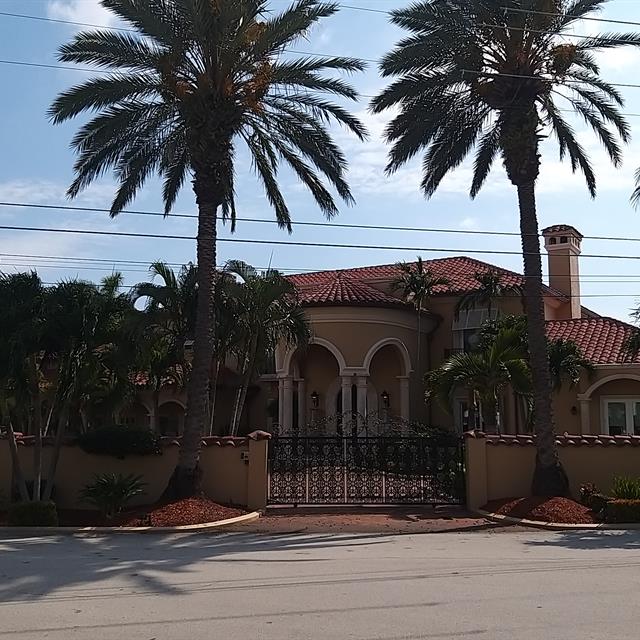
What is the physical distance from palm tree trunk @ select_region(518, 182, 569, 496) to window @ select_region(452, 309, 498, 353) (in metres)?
14.4

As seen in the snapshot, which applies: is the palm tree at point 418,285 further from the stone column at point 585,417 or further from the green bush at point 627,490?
the green bush at point 627,490

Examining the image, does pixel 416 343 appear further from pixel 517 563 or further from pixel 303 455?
pixel 517 563

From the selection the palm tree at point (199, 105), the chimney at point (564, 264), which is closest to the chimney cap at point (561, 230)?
the chimney at point (564, 264)

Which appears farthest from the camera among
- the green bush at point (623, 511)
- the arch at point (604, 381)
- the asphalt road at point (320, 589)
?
the arch at point (604, 381)

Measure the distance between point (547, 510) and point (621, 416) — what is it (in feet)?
39.9

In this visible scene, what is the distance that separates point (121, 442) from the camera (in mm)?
18781

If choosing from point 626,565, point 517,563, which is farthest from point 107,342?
point 626,565

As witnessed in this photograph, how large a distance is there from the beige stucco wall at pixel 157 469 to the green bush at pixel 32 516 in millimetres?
2373

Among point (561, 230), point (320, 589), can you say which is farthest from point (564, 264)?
point (320, 589)

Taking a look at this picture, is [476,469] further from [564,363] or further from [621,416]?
[621,416]

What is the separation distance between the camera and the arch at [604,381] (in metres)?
27.0

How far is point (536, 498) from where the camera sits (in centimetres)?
1775

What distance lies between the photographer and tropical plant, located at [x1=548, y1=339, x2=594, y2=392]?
2644cm

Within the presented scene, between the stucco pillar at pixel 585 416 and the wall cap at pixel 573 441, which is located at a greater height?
the stucco pillar at pixel 585 416
